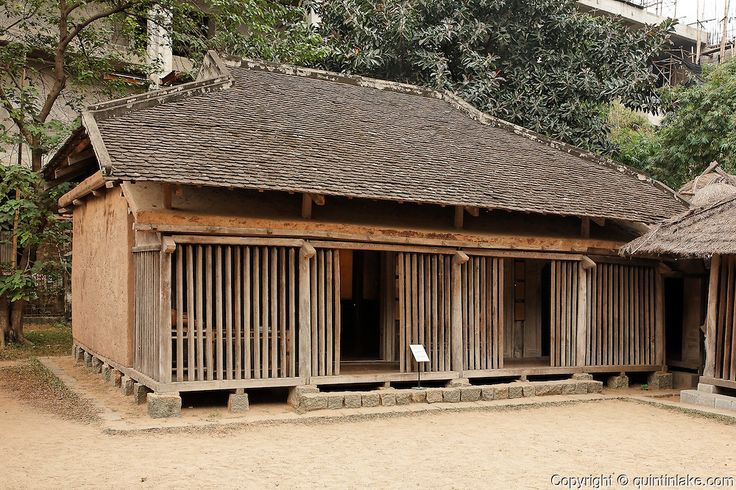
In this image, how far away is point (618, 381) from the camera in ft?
39.4

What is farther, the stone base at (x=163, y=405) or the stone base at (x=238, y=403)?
the stone base at (x=238, y=403)

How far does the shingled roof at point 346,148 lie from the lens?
29.1 feet

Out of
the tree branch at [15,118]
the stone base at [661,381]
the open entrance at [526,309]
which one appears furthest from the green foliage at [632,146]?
the tree branch at [15,118]

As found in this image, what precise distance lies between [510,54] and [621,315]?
1088cm

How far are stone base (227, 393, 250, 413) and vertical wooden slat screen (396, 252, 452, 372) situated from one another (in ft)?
7.84

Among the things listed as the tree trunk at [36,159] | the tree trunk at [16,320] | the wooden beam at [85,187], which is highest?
the tree trunk at [36,159]

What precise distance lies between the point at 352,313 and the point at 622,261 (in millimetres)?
4808

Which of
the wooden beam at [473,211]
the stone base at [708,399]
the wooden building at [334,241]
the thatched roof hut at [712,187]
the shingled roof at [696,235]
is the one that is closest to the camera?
the wooden building at [334,241]

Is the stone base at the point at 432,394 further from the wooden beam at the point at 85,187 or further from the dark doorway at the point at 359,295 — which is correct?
the wooden beam at the point at 85,187

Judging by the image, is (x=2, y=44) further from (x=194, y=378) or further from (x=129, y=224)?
(x=194, y=378)

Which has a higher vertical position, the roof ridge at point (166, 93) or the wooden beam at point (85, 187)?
the roof ridge at point (166, 93)

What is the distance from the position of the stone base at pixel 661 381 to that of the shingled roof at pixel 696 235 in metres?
2.60

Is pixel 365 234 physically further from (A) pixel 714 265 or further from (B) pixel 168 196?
(A) pixel 714 265

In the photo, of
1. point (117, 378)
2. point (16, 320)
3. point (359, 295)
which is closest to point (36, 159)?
point (16, 320)
